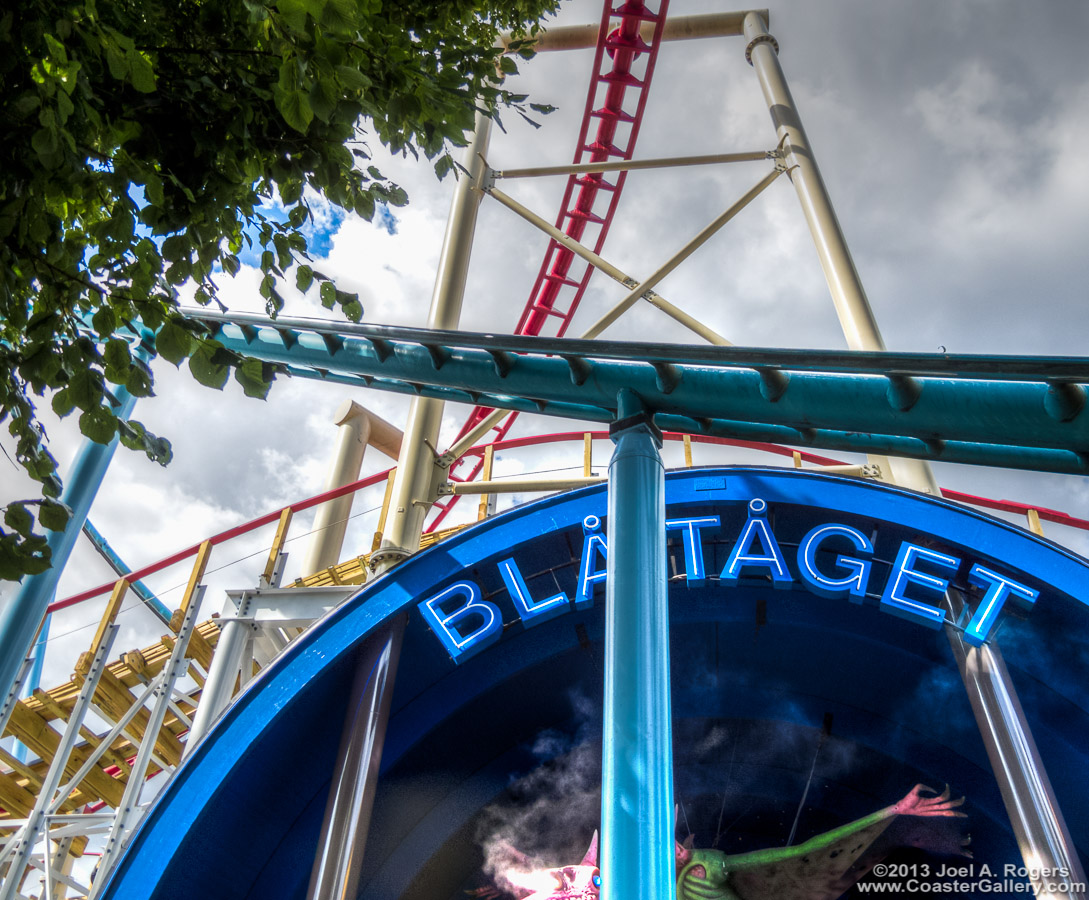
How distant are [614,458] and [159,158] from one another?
2.31 m

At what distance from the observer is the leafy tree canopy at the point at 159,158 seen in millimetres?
2623

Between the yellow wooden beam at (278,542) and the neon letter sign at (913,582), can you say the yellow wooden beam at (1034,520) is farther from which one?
the yellow wooden beam at (278,542)

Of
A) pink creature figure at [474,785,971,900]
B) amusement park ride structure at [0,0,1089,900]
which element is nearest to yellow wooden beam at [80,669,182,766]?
amusement park ride structure at [0,0,1089,900]

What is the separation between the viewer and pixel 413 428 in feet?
25.1

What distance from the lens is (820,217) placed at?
8.66 meters

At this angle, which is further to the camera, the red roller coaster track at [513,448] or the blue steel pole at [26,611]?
the red roller coaster track at [513,448]

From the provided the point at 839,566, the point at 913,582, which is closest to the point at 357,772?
the point at 839,566

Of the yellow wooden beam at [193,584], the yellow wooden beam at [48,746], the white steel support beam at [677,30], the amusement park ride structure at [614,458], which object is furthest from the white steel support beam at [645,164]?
the yellow wooden beam at [48,746]

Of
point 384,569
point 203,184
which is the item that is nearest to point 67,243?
point 203,184

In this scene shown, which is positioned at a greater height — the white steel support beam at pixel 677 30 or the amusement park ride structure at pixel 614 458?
the white steel support beam at pixel 677 30

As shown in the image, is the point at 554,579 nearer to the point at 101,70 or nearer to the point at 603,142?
the point at 101,70

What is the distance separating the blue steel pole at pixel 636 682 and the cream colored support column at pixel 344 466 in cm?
672

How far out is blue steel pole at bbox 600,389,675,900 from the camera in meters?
2.96

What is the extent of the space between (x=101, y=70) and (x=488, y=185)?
669cm
